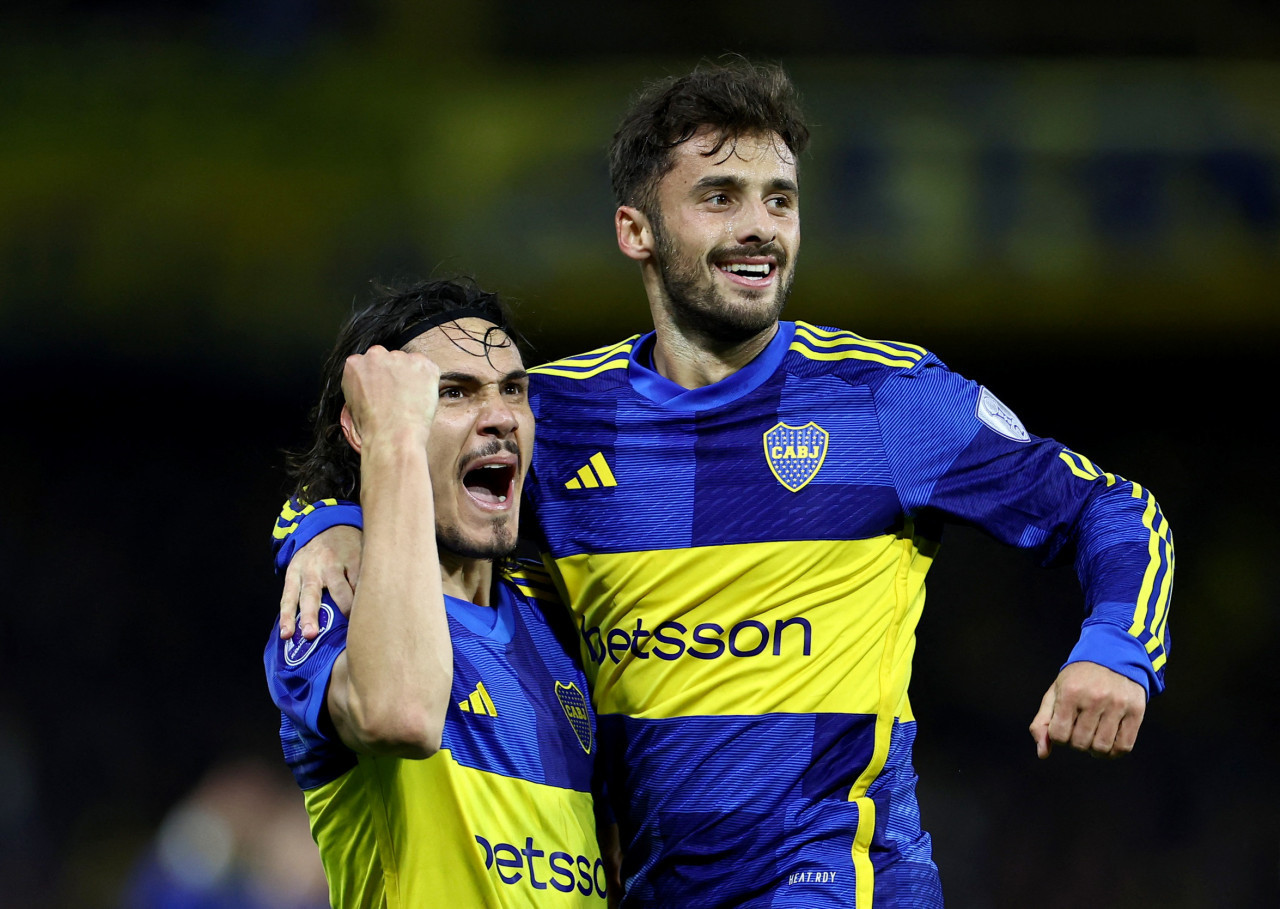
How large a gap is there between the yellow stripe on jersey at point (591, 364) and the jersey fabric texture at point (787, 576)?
0.14m

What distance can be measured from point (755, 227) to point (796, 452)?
509mm

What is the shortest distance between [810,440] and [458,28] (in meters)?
4.66

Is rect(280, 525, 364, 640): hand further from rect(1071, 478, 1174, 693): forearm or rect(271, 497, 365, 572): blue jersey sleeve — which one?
rect(1071, 478, 1174, 693): forearm

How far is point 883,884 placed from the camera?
116 inches

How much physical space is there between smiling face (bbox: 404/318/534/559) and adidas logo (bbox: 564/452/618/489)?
147mm

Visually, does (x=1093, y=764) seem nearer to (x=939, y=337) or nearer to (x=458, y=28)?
(x=939, y=337)

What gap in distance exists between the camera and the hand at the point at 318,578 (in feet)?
9.06

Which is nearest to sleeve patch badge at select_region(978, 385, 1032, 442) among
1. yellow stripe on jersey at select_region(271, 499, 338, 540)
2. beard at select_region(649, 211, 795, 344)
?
beard at select_region(649, 211, 795, 344)

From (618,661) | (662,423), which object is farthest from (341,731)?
(662,423)

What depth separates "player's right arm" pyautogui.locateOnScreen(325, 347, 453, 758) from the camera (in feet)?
8.12

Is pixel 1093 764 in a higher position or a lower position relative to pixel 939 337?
lower

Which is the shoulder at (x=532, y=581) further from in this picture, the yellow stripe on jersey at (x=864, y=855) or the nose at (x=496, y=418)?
the yellow stripe on jersey at (x=864, y=855)

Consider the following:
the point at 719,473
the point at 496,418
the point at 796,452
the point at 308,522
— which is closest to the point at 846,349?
the point at 796,452

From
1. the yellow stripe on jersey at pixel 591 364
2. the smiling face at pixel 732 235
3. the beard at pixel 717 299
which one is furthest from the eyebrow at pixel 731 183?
the yellow stripe on jersey at pixel 591 364
